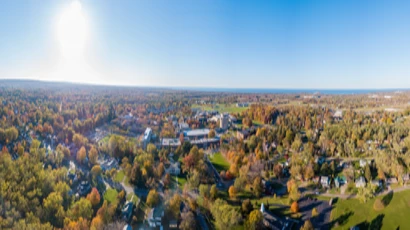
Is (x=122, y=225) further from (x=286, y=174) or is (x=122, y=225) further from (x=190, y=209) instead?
(x=286, y=174)

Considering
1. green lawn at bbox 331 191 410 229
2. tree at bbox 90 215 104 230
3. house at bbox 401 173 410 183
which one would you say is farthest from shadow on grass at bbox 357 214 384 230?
tree at bbox 90 215 104 230

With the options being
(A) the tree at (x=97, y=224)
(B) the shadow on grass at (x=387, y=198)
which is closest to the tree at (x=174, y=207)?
(A) the tree at (x=97, y=224)

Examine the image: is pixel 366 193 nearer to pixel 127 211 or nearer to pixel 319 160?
pixel 319 160

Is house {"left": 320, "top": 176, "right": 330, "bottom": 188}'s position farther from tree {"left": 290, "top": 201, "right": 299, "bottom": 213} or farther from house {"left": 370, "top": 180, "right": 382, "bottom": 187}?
tree {"left": 290, "top": 201, "right": 299, "bottom": 213}

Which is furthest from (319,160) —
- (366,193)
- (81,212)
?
(81,212)

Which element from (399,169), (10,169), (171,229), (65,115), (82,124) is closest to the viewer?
(171,229)

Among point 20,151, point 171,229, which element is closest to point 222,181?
point 171,229
